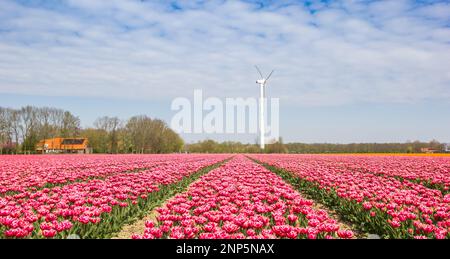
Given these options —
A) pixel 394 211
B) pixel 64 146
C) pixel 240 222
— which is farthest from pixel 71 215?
pixel 64 146

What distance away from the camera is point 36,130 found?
77062 mm

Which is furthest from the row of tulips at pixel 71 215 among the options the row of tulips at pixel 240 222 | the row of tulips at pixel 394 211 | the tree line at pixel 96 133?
the tree line at pixel 96 133

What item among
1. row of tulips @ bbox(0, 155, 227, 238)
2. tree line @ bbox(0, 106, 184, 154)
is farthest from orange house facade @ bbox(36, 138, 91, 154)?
row of tulips @ bbox(0, 155, 227, 238)

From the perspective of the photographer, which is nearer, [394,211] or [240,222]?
[240,222]

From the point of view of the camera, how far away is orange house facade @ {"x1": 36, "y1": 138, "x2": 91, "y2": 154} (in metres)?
80.4

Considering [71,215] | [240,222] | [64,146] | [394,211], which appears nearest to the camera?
[240,222]

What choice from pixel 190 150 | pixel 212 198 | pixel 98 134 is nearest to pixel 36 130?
pixel 98 134

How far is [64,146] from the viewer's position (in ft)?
278

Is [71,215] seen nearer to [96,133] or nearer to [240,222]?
[240,222]

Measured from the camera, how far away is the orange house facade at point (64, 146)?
3167 inches

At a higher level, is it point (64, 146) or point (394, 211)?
point (64, 146)
